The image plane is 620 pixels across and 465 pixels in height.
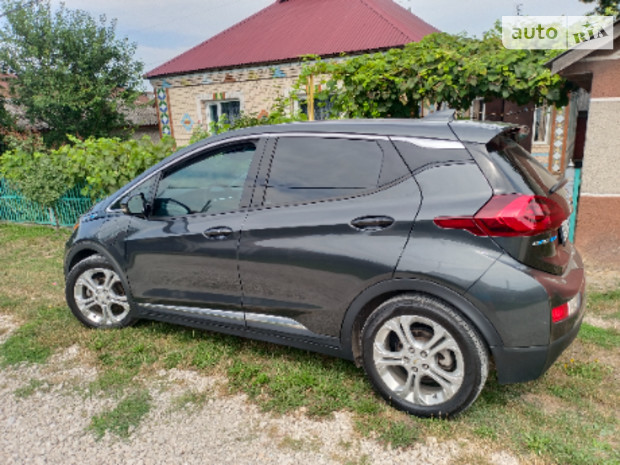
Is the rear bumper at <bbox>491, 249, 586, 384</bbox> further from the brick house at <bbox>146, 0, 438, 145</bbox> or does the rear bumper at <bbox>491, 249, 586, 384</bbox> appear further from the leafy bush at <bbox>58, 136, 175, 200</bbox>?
the brick house at <bbox>146, 0, 438, 145</bbox>

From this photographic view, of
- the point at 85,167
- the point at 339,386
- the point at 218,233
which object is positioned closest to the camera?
the point at 339,386

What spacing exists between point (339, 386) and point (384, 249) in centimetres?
103

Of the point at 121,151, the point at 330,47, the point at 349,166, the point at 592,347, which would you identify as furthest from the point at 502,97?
the point at 330,47

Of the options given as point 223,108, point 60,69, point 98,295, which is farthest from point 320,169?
point 60,69

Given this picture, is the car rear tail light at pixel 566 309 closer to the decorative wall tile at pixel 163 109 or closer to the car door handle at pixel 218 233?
the car door handle at pixel 218 233

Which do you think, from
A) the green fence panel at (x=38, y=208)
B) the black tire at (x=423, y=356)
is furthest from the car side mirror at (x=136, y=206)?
the green fence panel at (x=38, y=208)

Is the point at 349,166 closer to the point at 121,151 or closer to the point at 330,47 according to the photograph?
the point at 121,151

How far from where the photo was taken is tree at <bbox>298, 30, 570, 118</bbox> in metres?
6.01

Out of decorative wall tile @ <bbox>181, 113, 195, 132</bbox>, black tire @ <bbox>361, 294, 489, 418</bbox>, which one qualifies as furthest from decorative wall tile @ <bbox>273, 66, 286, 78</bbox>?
black tire @ <bbox>361, 294, 489, 418</bbox>

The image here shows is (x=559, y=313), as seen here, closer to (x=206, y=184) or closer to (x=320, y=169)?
(x=320, y=169)

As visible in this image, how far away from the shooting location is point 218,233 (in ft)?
10.4

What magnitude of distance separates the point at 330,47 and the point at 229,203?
11.3m

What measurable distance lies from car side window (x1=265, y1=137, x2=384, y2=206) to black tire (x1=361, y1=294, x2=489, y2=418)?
734 mm

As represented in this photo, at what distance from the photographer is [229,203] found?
A: 323cm
